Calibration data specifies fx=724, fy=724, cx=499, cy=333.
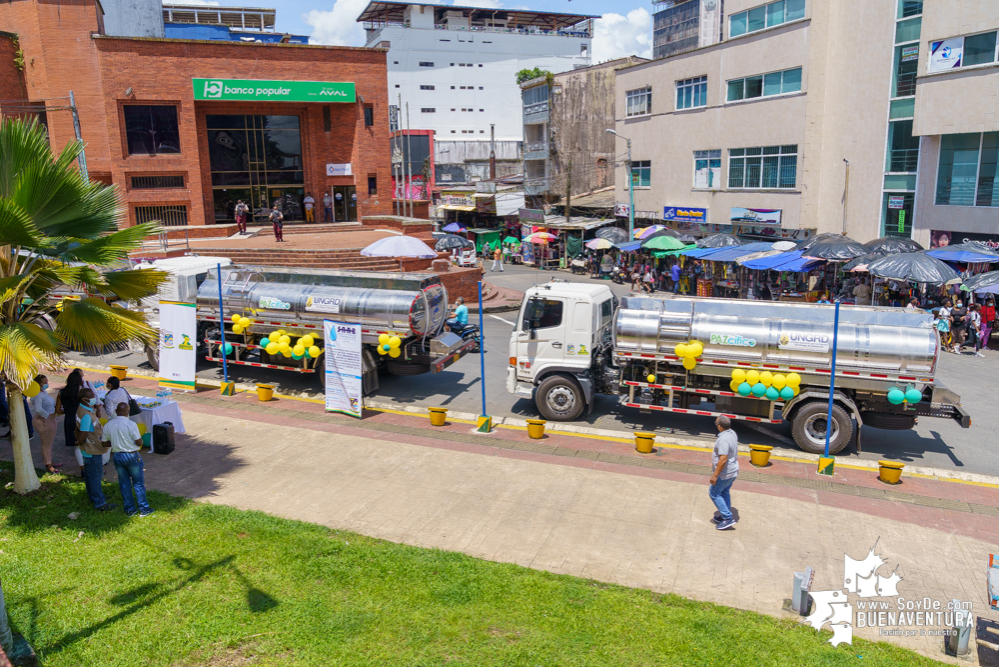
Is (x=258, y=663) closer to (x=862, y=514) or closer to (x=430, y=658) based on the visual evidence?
(x=430, y=658)

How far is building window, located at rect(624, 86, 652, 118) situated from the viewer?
129ft

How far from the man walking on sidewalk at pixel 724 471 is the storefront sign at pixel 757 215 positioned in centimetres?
2559

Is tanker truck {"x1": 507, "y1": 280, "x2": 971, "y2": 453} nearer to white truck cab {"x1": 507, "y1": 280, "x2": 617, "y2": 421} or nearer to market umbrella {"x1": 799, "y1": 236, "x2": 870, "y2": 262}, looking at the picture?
white truck cab {"x1": 507, "y1": 280, "x2": 617, "y2": 421}

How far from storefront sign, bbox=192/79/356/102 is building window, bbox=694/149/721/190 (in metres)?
17.9

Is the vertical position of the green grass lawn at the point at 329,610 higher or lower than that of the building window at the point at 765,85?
lower

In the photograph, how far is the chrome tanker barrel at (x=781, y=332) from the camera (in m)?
11.6

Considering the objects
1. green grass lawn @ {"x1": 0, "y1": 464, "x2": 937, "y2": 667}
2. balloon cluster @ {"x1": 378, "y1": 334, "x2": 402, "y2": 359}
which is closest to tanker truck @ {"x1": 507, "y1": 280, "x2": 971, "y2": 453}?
balloon cluster @ {"x1": 378, "y1": 334, "x2": 402, "y2": 359}

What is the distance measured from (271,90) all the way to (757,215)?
24.1 metres

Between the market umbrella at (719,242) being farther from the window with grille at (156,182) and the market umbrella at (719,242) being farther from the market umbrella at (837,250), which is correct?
the window with grille at (156,182)

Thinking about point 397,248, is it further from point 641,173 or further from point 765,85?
point 641,173

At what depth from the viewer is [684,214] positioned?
36.9 m

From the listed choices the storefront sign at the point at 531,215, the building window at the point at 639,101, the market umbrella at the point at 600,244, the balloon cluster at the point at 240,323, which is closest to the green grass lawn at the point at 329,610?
the balloon cluster at the point at 240,323

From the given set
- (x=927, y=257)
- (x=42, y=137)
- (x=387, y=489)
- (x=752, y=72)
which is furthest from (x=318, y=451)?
(x=752, y=72)

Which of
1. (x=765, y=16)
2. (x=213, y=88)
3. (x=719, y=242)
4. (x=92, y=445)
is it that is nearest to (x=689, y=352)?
(x=92, y=445)
